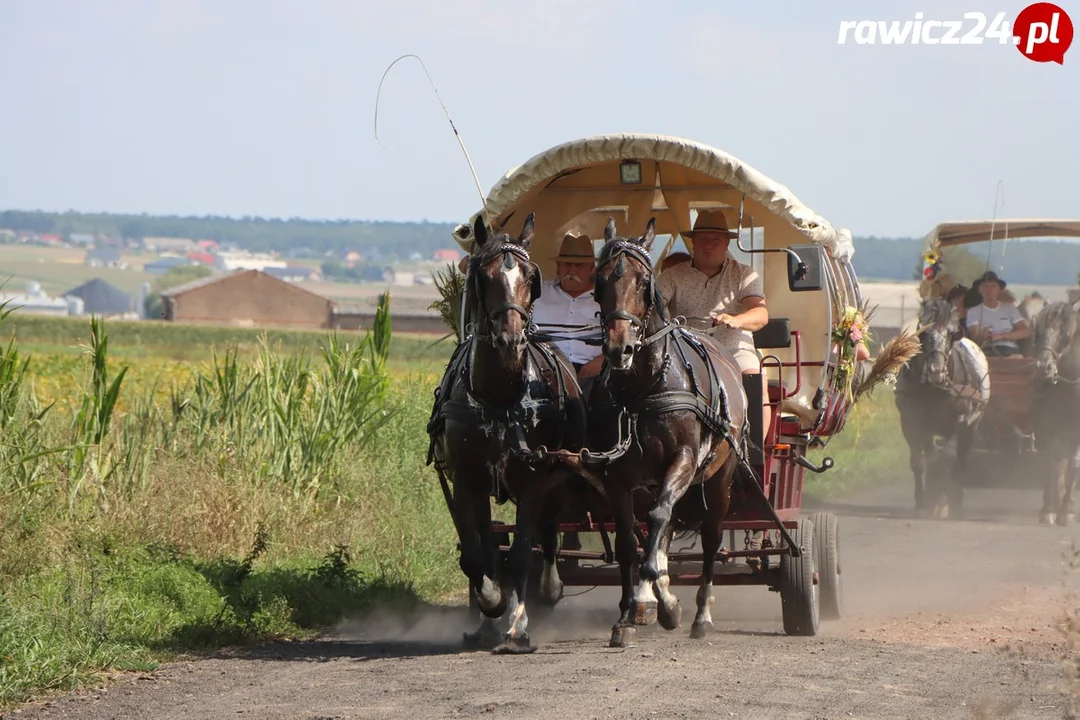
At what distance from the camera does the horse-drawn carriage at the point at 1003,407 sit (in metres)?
17.5

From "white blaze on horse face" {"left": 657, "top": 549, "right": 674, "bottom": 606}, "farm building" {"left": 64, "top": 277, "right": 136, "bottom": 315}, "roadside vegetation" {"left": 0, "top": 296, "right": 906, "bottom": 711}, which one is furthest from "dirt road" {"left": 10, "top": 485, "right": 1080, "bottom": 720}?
"farm building" {"left": 64, "top": 277, "right": 136, "bottom": 315}

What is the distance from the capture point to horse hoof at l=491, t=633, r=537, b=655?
→ 8031 millimetres

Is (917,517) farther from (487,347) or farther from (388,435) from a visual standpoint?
(487,347)

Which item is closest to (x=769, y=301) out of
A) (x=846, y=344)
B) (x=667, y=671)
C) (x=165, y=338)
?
(x=846, y=344)

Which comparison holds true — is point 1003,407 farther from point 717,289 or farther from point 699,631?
point 699,631

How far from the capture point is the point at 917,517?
17.1 metres

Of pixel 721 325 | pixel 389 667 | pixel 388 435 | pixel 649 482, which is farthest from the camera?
pixel 388 435

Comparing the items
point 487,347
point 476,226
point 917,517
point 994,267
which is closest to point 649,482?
point 487,347

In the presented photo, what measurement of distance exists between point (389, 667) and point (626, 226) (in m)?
4.68

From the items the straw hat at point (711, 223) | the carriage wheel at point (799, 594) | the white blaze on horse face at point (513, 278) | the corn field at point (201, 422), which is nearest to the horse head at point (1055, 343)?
the corn field at point (201, 422)

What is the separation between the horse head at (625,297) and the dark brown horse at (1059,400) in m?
9.67

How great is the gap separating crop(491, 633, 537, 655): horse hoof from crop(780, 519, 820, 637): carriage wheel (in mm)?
1845

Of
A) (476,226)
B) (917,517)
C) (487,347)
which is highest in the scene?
(476,226)

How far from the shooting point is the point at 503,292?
7.63 meters
